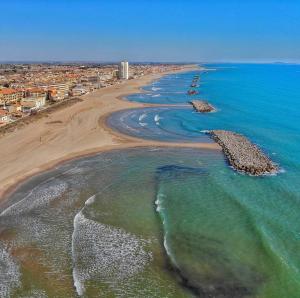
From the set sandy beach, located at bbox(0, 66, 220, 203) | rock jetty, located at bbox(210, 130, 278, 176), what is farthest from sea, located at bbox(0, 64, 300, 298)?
sandy beach, located at bbox(0, 66, 220, 203)

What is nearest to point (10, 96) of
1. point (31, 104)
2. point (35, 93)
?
point (35, 93)

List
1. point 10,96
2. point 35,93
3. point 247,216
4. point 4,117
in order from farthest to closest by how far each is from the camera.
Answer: point 35,93 < point 10,96 < point 4,117 < point 247,216

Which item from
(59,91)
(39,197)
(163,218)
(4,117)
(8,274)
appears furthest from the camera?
(59,91)

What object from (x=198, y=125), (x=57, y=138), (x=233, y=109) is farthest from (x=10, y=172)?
(x=233, y=109)

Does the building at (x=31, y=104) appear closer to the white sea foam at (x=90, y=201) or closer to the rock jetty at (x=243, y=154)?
the rock jetty at (x=243, y=154)

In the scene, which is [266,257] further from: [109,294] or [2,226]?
[2,226]

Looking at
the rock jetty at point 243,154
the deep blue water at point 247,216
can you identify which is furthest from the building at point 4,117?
the rock jetty at point 243,154

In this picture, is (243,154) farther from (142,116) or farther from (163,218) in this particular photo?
(142,116)
